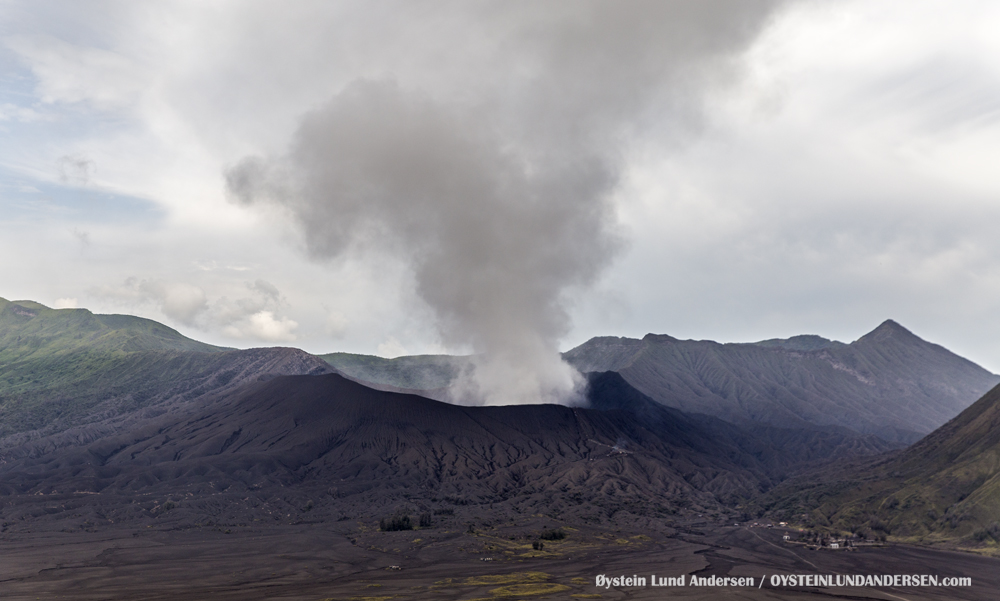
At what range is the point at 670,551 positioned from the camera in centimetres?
13050

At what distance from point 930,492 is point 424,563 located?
4449 inches

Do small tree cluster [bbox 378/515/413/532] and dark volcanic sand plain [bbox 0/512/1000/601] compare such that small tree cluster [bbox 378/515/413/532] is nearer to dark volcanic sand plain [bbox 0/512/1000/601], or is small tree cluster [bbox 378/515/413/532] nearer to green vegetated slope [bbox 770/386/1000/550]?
dark volcanic sand plain [bbox 0/512/1000/601]

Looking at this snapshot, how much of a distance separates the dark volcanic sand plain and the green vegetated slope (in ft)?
46.7

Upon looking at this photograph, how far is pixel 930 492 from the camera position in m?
154

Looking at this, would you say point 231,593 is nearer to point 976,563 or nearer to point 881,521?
→ point 976,563

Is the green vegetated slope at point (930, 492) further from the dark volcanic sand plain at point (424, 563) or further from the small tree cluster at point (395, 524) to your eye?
the small tree cluster at point (395, 524)

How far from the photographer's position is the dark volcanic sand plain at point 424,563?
95062mm

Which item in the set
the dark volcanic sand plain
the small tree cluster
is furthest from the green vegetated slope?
the small tree cluster

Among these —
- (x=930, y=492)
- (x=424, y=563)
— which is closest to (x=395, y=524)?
(x=424, y=563)

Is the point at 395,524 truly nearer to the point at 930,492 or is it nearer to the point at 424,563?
the point at 424,563

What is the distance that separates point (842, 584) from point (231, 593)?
3401 inches

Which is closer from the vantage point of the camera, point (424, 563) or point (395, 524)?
point (424, 563)

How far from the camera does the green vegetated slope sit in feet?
458

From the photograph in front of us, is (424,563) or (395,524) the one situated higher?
(395,524)
